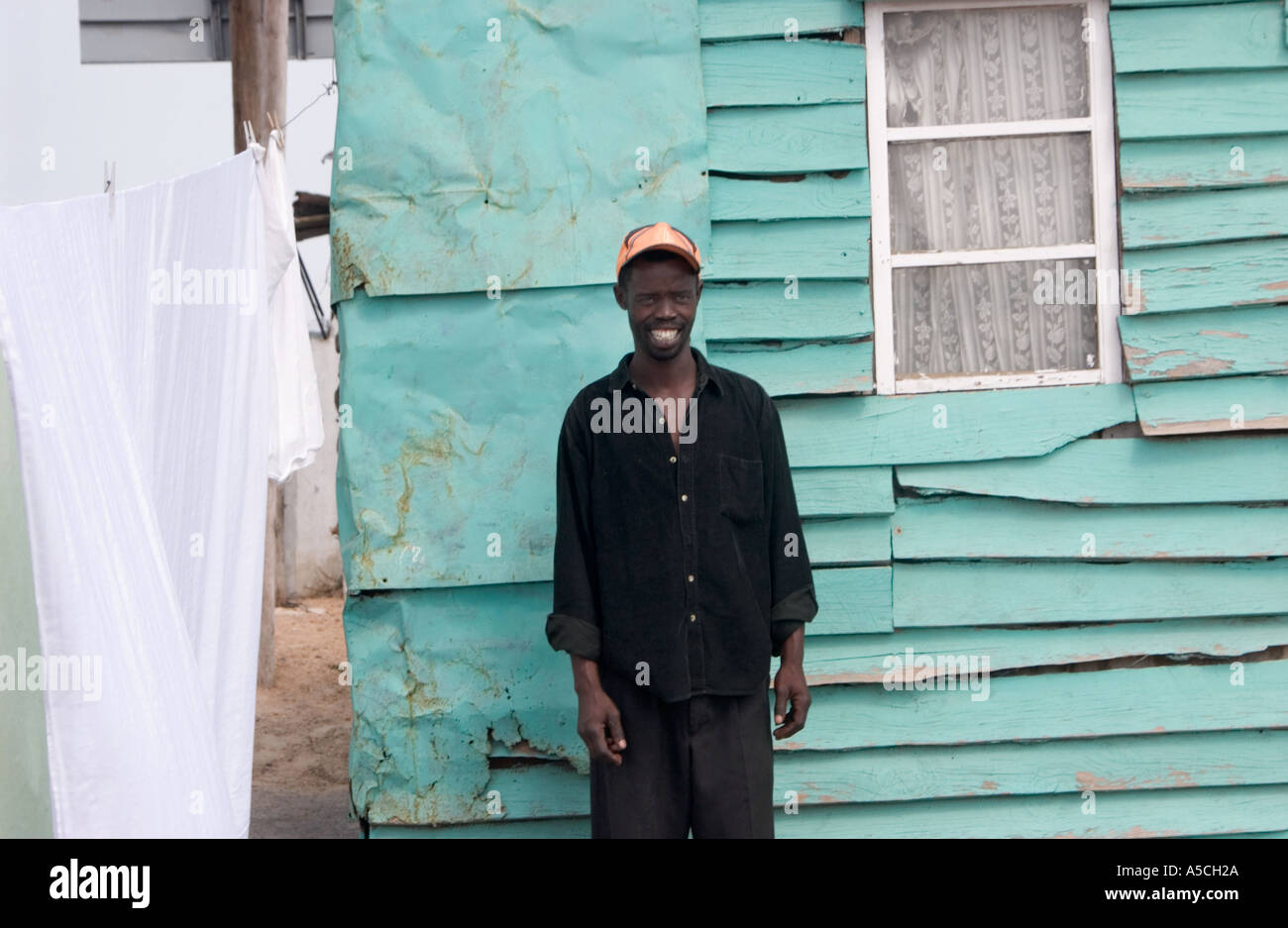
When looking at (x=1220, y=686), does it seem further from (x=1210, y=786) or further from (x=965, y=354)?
(x=965, y=354)

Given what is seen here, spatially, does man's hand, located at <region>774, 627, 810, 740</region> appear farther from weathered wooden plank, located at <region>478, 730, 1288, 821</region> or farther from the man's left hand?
weathered wooden plank, located at <region>478, 730, 1288, 821</region>

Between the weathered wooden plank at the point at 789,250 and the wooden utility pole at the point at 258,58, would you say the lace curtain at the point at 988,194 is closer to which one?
the weathered wooden plank at the point at 789,250

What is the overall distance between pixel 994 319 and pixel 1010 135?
56 centimetres

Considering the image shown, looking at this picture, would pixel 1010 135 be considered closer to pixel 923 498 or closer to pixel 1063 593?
pixel 923 498

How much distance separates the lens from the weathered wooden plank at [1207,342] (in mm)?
3820

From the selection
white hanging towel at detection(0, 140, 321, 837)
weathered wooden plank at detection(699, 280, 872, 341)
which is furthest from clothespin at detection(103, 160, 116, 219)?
weathered wooden plank at detection(699, 280, 872, 341)

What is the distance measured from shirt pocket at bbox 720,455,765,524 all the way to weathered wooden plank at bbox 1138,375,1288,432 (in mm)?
694

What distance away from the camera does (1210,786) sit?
3943mm

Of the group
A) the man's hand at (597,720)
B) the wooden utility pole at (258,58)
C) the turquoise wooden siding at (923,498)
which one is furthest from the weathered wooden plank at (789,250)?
the wooden utility pole at (258,58)

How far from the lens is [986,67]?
3.92m

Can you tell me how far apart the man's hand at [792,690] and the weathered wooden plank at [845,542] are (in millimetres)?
696

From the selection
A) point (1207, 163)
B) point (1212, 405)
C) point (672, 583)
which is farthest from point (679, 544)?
point (1207, 163)

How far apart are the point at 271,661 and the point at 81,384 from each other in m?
4.84

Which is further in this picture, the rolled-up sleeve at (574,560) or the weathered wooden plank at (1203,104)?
the weathered wooden plank at (1203,104)
